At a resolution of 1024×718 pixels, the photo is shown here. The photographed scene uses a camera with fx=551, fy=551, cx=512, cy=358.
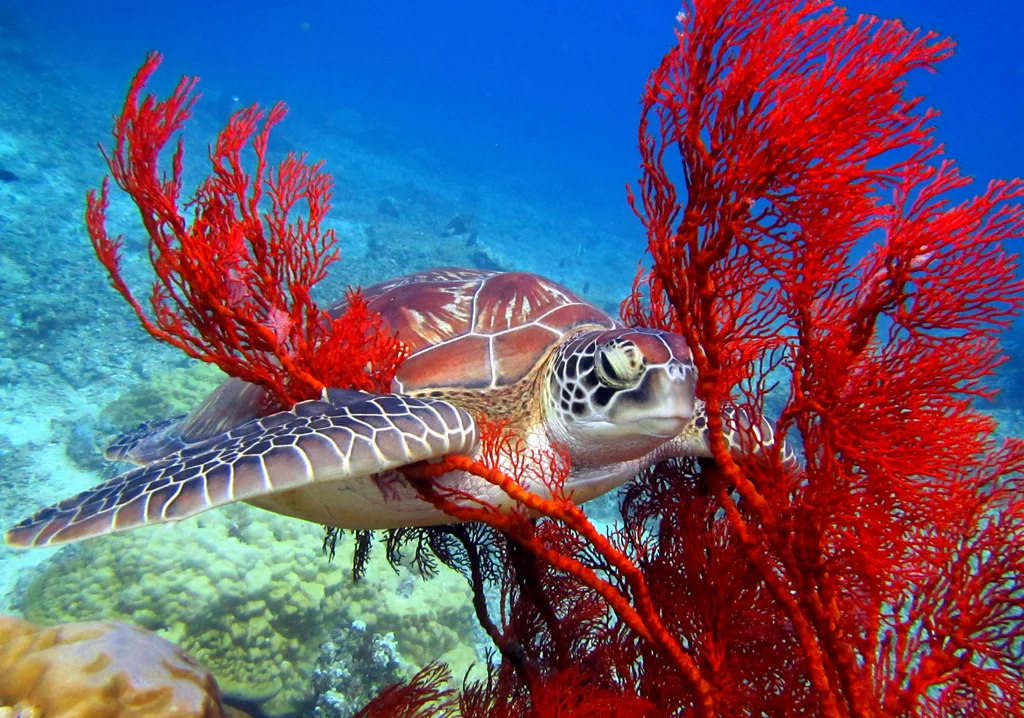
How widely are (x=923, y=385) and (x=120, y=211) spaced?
1670cm

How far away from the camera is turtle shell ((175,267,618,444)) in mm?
2756

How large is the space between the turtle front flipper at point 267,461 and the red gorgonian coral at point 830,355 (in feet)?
0.82

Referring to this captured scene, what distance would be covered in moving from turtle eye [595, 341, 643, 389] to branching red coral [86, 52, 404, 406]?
0.90 m

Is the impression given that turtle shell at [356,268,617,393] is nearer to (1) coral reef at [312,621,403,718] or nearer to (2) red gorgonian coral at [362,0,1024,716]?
(2) red gorgonian coral at [362,0,1024,716]

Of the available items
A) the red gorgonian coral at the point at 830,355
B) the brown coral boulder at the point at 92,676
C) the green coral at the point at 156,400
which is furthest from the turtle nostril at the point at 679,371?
the green coral at the point at 156,400

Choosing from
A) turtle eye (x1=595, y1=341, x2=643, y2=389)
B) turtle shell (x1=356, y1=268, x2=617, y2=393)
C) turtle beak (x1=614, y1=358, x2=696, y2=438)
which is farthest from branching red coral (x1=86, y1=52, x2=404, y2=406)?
turtle beak (x1=614, y1=358, x2=696, y2=438)

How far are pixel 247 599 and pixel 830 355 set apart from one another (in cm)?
414

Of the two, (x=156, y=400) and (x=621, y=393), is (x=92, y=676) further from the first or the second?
(x=156, y=400)

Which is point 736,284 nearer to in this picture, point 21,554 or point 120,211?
point 21,554

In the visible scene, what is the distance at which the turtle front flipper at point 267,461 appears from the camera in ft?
5.32

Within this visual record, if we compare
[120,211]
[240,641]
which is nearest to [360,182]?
[120,211]

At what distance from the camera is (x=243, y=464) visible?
1.75 meters

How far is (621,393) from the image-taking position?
2254 mm

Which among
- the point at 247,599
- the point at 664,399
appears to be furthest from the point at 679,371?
the point at 247,599
